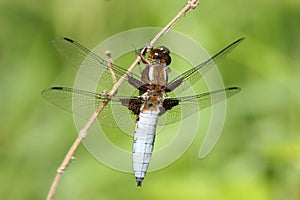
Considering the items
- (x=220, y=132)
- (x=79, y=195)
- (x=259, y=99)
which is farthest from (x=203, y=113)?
(x=79, y=195)

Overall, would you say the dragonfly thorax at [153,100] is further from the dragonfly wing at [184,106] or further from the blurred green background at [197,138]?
the blurred green background at [197,138]

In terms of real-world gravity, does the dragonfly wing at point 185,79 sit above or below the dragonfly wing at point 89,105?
above

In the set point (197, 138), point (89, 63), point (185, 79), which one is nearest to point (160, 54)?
point (185, 79)

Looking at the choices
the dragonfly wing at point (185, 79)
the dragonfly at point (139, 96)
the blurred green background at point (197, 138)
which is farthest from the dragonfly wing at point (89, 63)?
the blurred green background at point (197, 138)

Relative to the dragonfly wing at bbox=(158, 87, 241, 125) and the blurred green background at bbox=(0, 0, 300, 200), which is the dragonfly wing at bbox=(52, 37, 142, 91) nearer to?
the dragonfly wing at bbox=(158, 87, 241, 125)

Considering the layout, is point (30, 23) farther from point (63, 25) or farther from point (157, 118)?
point (157, 118)

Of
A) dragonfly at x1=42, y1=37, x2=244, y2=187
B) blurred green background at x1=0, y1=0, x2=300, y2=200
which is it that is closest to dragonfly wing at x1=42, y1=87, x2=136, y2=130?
dragonfly at x1=42, y1=37, x2=244, y2=187
